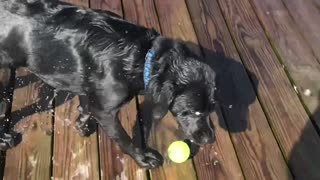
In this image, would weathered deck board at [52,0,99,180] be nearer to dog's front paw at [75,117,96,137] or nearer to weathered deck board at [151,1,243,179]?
dog's front paw at [75,117,96,137]

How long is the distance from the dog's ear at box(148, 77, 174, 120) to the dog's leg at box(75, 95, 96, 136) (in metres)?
0.86

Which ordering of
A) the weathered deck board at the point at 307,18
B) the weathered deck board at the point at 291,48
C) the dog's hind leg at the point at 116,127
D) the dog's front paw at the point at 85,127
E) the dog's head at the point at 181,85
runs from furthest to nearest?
the weathered deck board at the point at 307,18 → the weathered deck board at the point at 291,48 → the dog's front paw at the point at 85,127 → the dog's hind leg at the point at 116,127 → the dog's head at the point at 181,85

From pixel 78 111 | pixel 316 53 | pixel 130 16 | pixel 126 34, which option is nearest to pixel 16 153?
pixel 78 111

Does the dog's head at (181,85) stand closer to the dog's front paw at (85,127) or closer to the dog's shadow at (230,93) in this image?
the dog's shadow at (230,93)

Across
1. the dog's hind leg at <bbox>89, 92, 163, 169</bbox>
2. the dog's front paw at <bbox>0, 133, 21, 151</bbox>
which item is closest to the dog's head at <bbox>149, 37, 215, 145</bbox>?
the dog's hind leg at <bbox>89, 92, 163, 169</bbox>

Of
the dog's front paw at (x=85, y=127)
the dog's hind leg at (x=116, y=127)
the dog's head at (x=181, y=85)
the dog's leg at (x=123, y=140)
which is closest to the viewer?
the dog's head at (x=181, y=85)

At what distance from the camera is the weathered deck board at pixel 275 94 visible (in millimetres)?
3625

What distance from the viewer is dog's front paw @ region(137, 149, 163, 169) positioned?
345 cm

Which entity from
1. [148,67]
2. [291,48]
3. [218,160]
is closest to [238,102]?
[218,160]

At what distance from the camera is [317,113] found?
3930 millimetres

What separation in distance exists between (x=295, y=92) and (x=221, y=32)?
993 mm

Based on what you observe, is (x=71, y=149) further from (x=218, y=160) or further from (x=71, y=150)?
(x=218, y=160)

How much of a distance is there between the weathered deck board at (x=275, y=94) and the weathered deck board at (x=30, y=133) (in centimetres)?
183

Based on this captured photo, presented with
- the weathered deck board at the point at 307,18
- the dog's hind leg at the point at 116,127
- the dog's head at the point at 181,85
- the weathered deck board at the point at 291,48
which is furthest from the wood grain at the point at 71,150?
the weathered deck board at the point at 307,18
